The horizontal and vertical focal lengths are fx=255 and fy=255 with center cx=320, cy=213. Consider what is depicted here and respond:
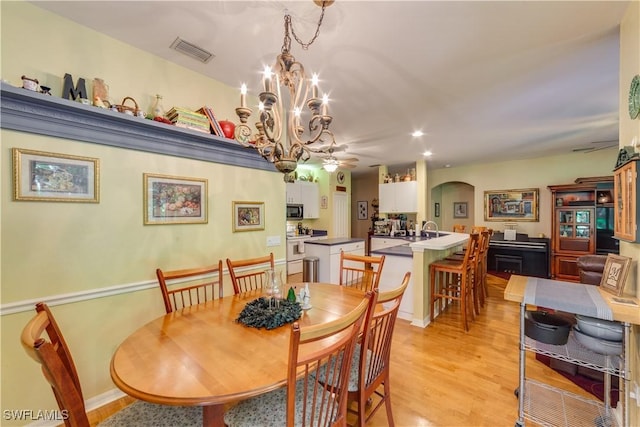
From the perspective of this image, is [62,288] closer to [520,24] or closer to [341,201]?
[520,24]

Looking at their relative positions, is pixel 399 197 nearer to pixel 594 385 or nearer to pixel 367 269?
pixel 367 269

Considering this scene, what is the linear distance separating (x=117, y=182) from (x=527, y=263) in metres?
7.09

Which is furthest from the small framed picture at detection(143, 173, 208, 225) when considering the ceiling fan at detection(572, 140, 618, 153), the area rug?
the ceiling fan at detection(572, 140, 618, 153)

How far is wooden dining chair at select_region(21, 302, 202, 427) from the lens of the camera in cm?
80

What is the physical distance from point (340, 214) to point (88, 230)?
230 inches

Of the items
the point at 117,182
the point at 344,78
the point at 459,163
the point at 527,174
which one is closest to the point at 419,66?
the point at 344,78

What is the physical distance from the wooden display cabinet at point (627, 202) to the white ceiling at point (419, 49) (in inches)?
41.7

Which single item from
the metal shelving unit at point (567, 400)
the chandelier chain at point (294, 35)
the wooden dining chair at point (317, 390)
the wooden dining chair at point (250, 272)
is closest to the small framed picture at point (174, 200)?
the wooden dining chair at point (250, 272)

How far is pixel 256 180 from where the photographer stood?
292 centimetres

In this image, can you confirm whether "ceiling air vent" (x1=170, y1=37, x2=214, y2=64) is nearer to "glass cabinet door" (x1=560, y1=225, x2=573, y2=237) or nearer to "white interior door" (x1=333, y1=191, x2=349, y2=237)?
"white interior door" (x1=333, y1=191, x2=349, y2=237)

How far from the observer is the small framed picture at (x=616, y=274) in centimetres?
149

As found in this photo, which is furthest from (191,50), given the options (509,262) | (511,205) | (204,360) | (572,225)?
(511,205)

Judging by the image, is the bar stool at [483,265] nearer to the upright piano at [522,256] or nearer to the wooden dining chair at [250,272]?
the upright piano at [522,256]

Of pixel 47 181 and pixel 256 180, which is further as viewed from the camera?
pixel 256 180
